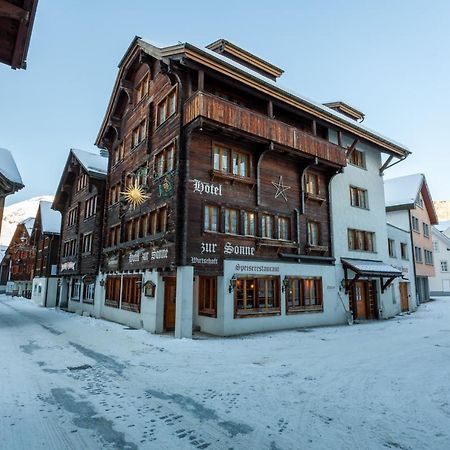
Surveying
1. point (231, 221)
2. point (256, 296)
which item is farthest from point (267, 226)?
point (256, 296)

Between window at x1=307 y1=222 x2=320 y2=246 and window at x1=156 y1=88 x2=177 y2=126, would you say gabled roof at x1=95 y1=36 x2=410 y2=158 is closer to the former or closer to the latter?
window at x1=156 y1=88 x2=177 y2=126

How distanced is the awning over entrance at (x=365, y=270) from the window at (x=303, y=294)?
94.3 inches

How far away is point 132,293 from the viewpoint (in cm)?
2011

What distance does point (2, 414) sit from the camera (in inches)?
234

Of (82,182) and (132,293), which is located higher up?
(82,182)

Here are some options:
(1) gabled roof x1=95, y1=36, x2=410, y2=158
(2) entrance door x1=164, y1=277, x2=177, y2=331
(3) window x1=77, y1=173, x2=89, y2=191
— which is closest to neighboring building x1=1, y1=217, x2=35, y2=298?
(3) window x1=77, y1=173, x2=89, y2=191

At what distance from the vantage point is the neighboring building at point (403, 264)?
90.6ft

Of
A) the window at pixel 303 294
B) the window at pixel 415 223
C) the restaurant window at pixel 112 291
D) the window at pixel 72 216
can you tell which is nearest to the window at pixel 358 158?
the window at pixel 303 294

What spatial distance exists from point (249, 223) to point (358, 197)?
10.9m

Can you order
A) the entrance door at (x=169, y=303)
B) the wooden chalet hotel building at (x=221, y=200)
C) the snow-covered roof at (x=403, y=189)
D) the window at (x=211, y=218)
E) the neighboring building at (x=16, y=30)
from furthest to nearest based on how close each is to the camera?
the snow-covered roof at (x=403, y=189) → the entrance door at (x=169, y=303) → the window at (x=211, y=218) → the wooden chalet hotel building at (x=221, y=200) → the neighboring building at (x=16, y=30)

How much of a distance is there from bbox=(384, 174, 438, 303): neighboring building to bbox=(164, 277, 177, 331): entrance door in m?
24.4

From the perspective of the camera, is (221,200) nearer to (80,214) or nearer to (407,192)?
(80,214)

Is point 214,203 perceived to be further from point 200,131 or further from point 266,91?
point 266,91

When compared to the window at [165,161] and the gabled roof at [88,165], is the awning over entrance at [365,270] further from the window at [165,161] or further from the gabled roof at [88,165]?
the gabled roof at [88,165]
